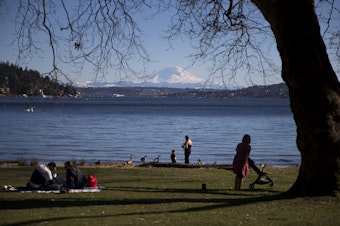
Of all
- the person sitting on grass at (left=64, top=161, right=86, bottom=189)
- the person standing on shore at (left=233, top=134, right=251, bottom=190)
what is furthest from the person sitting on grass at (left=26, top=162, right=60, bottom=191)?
the person standing on shore at (left=233, top=134, right=251, bottom=190)

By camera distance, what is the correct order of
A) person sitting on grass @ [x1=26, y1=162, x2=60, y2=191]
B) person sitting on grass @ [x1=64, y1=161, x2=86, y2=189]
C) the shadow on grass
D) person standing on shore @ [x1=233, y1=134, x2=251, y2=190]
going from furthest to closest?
person standing on shore @ [x1=233, y1=134, x2=251, y2=190]
person sitting on grass @ [x1=64, y1=161, x2=86, y2=189]
person sitting on grass @ [x1=26, y1=162, x2=60, y2=191]
the shadow on grass

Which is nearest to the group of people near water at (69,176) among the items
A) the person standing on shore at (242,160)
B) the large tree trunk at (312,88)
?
the person standing on shore at (242,160)

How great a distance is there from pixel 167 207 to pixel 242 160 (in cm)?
402

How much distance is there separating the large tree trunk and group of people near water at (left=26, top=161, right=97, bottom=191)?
539 centimetres

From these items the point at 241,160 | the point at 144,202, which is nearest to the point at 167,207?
the point at 144,202

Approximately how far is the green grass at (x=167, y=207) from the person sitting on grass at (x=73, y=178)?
59 cm

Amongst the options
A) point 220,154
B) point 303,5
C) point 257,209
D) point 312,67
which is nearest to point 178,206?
point 257,209

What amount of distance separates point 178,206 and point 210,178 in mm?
6642

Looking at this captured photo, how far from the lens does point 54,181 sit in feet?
45.3

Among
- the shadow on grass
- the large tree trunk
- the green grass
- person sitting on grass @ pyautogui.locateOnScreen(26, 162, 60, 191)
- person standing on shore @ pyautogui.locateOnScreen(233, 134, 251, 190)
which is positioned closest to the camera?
the green grass

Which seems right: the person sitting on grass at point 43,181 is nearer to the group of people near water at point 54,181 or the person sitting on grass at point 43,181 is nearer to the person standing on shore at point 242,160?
the group of people near water at point 54,181

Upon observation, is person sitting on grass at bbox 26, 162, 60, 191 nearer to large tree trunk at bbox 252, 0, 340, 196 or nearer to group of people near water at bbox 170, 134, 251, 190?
group of people near water at bbox 170, 134, 251, 190

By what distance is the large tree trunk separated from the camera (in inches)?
437

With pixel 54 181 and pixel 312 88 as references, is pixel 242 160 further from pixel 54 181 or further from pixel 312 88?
pixel 54 181
